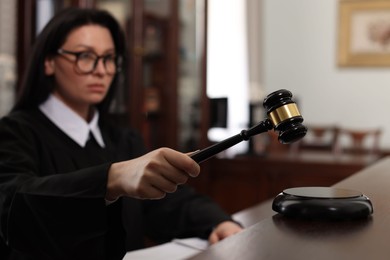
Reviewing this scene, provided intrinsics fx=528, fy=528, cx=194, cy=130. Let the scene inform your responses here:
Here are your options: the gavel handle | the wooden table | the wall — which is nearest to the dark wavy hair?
the gavel handle

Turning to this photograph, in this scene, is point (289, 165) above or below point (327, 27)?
below

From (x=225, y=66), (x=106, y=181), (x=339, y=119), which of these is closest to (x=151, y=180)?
(x=106, y=181)

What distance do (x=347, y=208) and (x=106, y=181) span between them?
1.38 feet

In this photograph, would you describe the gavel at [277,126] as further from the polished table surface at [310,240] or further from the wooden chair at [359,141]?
the wooden chair at [359,141]

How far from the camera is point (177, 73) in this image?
3826 mm

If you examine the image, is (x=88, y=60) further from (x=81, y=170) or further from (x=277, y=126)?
(x=277, y=126)

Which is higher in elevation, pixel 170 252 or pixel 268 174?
pixel 170 252

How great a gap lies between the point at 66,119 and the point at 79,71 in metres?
0.16

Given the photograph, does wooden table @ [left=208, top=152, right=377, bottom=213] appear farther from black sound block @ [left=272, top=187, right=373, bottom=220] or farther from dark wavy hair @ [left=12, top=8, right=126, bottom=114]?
black sound block @ [left=272, top=187, right=373, bottom=220]

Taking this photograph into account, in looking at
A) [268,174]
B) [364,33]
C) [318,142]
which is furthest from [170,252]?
[364,33]

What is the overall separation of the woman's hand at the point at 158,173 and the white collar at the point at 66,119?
0.86 m

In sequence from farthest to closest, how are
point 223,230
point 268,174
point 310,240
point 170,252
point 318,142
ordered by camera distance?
1. point 318,142
2. point 268,174
3. point 223,230
4. point 170,252
5. point 310,240

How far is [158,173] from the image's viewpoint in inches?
32.5

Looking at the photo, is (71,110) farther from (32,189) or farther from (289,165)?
(289,165)
